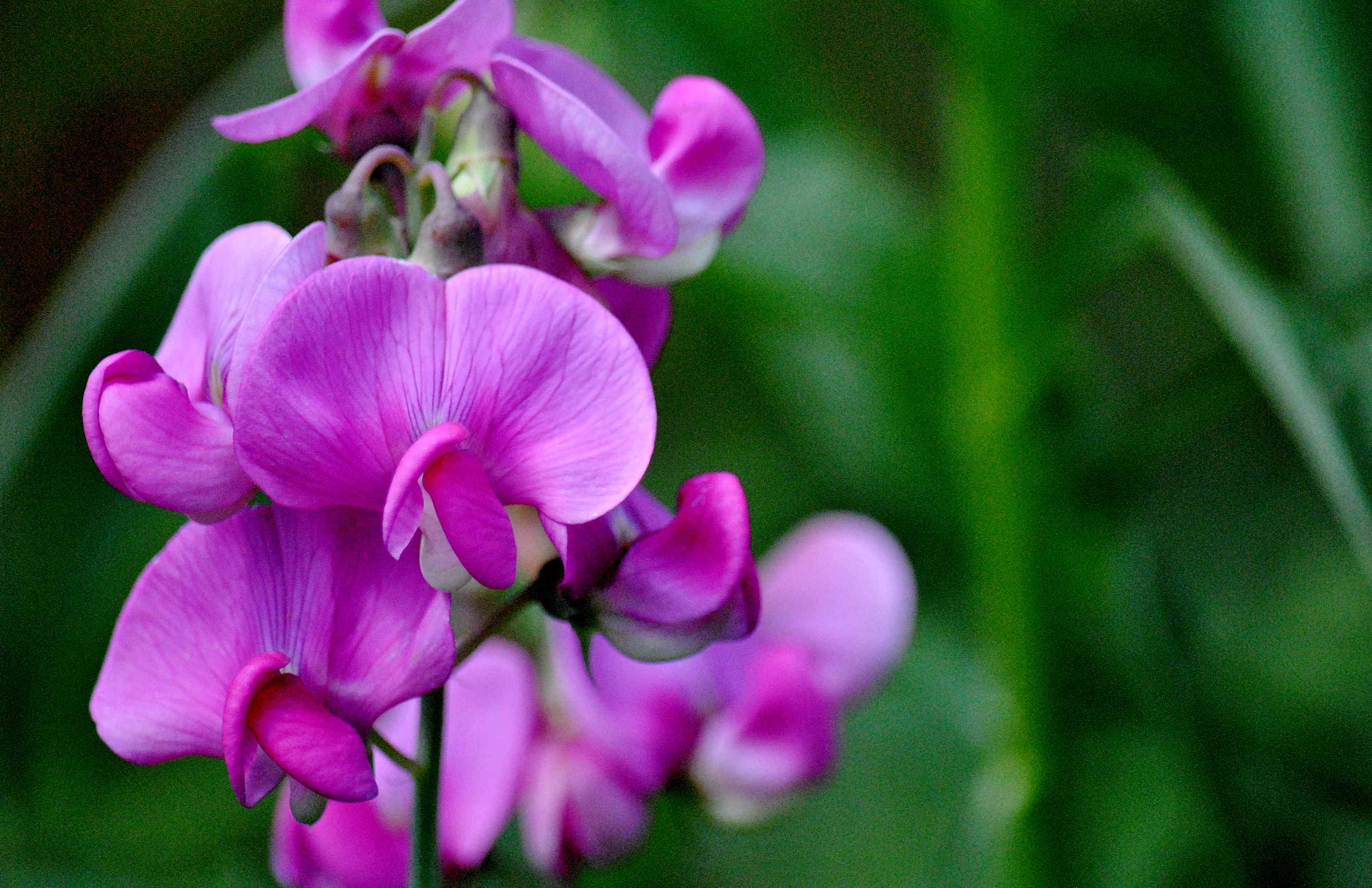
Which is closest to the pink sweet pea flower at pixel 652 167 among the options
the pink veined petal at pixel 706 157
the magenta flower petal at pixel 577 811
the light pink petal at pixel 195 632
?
the pink veined petal at pixel 706 157

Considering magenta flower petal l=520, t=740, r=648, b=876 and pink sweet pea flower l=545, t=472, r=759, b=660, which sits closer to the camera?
pink sweet pea flower l=545, t=472, r=759, b=660

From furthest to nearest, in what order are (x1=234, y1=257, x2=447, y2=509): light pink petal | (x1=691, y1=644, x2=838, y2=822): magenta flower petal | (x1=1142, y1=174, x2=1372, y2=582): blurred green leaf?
(x1=691, y1=644, x2=838, y2=822): magenta flower petal, (x1=1142, y1=174, x2=1372, y2=582): blurred green leaf, (x1=234, y1=257, x2=447, y2=509): light pink petal

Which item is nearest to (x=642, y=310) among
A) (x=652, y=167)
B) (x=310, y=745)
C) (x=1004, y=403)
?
(x=652, y=167)

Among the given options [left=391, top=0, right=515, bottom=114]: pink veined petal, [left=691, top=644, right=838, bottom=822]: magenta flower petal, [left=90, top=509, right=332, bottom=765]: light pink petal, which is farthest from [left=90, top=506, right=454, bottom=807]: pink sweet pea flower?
[left=691, top=644, right=838, bottom=822]: magenta flower petal

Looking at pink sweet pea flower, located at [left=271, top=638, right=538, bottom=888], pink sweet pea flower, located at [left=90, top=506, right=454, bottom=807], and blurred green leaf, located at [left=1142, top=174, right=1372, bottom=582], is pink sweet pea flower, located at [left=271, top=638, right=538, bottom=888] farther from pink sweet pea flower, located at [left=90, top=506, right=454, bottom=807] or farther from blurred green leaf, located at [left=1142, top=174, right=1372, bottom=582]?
blurred green leaf, located at [left=1142, top=174, right=1372, bottom=582]

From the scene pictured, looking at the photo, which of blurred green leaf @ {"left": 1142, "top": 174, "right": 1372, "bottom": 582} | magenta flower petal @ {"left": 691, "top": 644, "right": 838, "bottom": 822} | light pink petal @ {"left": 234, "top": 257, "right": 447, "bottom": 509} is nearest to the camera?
light pink petal @ {"left": 234, "top": 257, "right": 447, "bottom": 509}

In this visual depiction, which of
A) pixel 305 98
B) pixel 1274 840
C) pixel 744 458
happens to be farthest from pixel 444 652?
pixel 744 458

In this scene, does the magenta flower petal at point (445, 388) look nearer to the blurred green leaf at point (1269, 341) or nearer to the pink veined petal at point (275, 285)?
the pink veined petal at point (275, 285)

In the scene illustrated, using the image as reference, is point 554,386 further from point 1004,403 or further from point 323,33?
point 1004,403

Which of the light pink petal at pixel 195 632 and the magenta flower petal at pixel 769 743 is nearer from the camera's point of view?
the light pink petal at pixel 195 632
